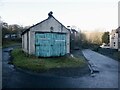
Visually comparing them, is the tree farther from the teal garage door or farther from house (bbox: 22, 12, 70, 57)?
the teal garage door

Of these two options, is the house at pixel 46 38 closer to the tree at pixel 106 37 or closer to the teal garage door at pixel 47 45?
the teal garage door at pixel 47 45

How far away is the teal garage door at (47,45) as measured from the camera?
26.9 metres

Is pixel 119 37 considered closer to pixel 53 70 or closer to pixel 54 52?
pixel 54 52

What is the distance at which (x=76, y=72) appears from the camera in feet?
65.9

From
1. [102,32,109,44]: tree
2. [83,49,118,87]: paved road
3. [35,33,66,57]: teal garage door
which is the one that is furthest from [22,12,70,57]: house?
[102,32,109,44]: tree

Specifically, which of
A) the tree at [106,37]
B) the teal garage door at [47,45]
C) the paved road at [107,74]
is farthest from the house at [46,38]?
the tree at [106,37]

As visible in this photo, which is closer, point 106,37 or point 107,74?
point 107,74

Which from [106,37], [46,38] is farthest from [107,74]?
[106,37]

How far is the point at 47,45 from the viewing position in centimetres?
2722

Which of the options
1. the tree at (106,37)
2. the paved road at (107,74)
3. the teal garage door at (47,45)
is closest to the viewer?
the paved road at (107,74)

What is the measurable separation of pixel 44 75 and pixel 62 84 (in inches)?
139

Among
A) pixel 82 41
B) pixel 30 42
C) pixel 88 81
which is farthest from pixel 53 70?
pixel 82 41

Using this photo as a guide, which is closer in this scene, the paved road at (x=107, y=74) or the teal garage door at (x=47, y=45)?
the paved road at (x=107, y=74)

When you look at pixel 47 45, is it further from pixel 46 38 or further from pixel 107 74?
pixel 107 74
